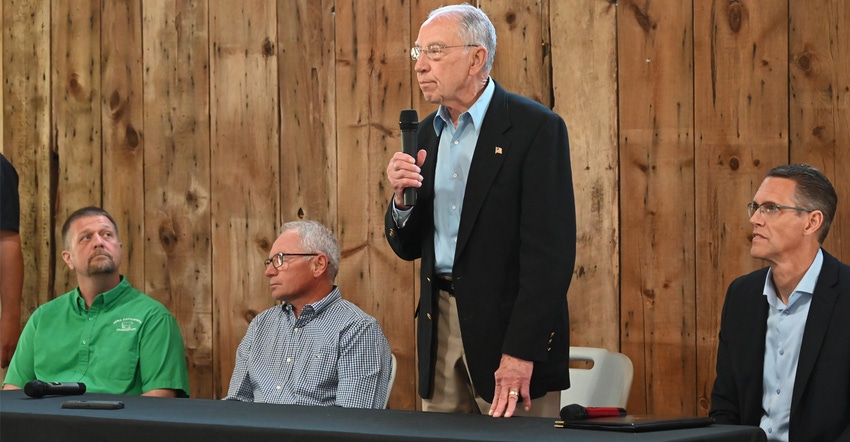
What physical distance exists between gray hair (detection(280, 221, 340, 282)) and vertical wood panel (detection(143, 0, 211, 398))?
0.69 metres

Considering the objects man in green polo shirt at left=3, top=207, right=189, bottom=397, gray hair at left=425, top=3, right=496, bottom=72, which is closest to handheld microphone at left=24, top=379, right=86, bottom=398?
man in green polo shirt at left=3, top=207, right=189, bottom=397

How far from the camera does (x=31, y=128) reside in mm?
4305

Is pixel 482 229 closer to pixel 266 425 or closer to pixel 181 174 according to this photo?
pixel 266 425

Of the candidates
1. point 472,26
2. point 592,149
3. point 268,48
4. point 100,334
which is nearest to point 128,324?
point 100,334

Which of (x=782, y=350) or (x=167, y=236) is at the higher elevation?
(x=167, y=236)

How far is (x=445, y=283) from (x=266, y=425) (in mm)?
727

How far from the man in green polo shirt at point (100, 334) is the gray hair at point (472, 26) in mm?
1624

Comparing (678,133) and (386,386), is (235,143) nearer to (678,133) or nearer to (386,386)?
(386,386)

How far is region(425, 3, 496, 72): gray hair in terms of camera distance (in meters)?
2.51

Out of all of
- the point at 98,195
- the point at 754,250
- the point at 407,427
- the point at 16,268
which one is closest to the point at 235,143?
the point at 98,195

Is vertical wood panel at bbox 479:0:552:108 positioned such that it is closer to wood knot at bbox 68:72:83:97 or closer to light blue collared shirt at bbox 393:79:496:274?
light blue collared shirt at bbox 393:79:496:274

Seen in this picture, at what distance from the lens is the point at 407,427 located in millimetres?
1878

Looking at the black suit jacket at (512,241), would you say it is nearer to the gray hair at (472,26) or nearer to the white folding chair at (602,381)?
the gray hair at (472,26)

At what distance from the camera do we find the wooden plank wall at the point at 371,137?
130 inches
